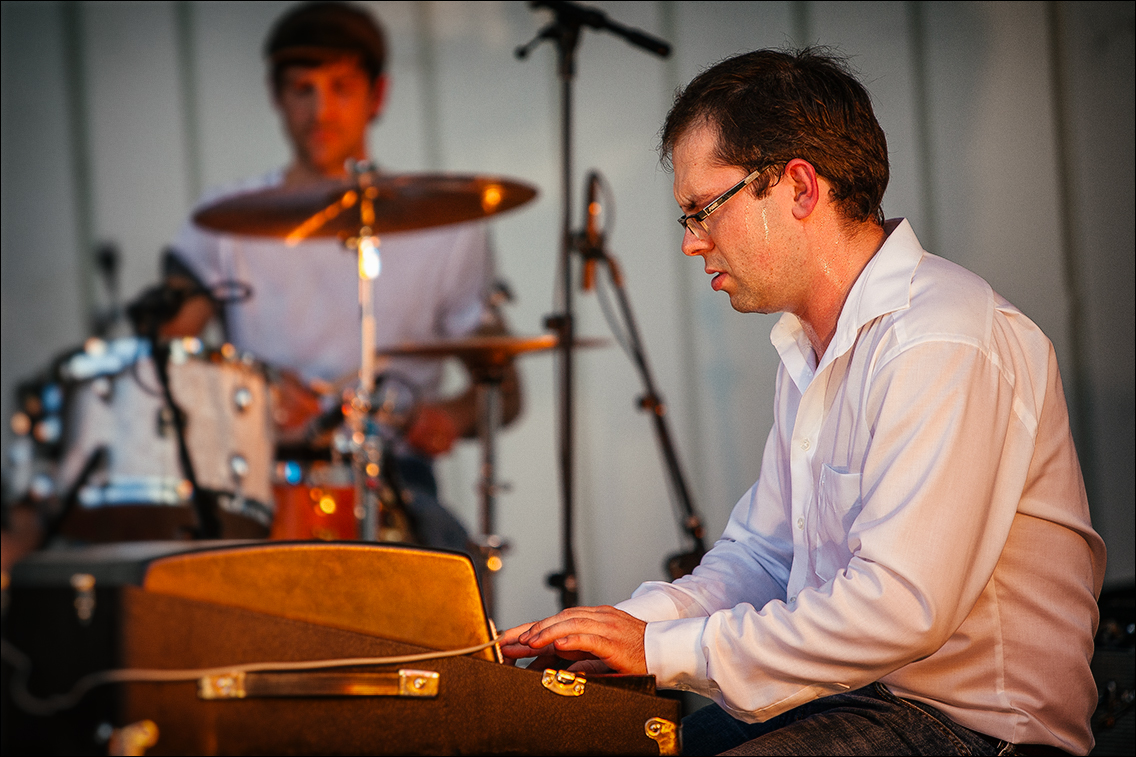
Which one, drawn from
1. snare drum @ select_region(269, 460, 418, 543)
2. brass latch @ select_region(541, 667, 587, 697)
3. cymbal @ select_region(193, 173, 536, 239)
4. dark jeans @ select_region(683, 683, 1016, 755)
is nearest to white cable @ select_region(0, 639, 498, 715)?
brass latch @ select_region(541, 667, 587, 697)

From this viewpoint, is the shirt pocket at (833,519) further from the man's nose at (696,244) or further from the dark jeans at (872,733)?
the man's nose at (696,244)

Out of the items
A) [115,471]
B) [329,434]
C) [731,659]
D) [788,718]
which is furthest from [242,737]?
[329,434]

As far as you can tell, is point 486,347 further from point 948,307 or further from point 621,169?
point 948,307

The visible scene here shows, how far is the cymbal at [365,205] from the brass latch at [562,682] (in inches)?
74.4

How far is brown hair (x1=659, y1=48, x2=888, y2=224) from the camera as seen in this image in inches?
49.8

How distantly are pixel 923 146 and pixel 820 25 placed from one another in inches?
21.8

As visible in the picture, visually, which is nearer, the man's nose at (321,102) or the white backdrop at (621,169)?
the white backdrop at (621,169)

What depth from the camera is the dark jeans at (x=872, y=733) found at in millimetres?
1062

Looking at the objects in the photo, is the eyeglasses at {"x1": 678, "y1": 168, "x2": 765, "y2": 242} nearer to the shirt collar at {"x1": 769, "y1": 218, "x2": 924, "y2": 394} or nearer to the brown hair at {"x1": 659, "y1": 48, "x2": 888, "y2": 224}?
the brown hair at {"x1": 659, "y1": 48, "x2": 888, "y2": 224}

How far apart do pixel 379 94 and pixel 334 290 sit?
2.49ft

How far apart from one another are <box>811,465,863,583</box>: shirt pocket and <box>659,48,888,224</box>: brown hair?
0.37m

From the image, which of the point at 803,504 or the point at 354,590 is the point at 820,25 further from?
the point at 354,590

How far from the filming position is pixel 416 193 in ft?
9.05

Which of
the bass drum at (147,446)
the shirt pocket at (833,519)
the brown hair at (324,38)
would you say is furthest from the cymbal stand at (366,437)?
the shirt pocket at (833,519)
